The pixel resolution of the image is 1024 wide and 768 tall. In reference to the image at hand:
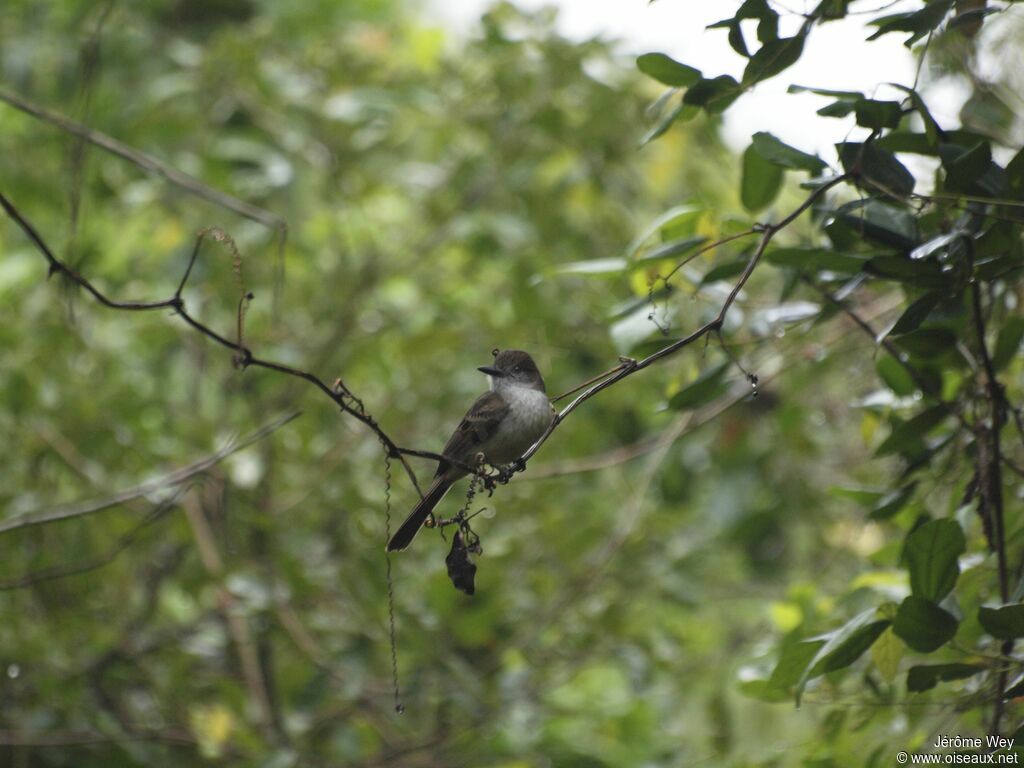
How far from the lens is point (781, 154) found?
2.30 metres

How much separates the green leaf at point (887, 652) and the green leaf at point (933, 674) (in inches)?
3.0

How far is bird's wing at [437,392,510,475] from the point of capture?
3.41 metres

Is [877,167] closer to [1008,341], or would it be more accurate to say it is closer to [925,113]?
[925,113]

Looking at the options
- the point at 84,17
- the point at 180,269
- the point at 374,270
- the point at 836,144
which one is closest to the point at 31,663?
the point at 180,269

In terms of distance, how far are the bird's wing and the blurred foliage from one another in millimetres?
326

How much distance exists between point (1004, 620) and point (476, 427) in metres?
1.74

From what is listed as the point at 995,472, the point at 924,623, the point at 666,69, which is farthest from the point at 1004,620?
the point at 666,69

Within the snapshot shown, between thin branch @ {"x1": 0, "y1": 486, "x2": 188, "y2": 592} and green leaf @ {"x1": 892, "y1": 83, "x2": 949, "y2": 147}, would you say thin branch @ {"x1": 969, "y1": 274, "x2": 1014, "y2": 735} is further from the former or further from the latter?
thin branch @ {"x1": 0, "y1": 486, "x2": 188, "y2": 592}

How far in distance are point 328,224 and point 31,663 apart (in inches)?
95.1

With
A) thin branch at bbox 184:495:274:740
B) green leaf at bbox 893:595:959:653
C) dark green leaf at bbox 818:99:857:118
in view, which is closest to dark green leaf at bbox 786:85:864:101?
dark green leaf at bbox 818:99:857:118

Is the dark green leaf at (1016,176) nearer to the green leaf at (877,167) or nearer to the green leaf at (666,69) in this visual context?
the green leaf at (877,167)

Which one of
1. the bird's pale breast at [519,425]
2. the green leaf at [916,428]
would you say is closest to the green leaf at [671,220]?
the green leaf at [916,428]

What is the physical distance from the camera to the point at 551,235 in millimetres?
5203

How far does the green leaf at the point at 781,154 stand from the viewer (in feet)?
7.52
